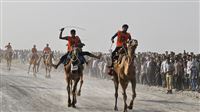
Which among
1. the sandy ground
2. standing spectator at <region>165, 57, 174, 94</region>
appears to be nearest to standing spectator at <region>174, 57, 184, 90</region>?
standing spectator at <region>165, 57, 174, 94</region>

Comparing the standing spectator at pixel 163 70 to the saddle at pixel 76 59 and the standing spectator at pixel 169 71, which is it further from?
the saddle at pixel 76 59

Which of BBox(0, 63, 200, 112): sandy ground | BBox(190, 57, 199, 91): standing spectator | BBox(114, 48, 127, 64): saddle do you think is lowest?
BBox(0, 63, 200, 112): sandy ground

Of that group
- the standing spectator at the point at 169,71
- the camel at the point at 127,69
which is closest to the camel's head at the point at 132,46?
the camel at the point at 127,69

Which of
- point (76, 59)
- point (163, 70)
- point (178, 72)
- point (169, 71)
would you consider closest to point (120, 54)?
point (76, 59)

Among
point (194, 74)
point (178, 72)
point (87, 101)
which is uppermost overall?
point (178, 72)

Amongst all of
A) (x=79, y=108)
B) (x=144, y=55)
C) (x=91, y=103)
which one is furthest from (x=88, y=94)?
(x=144, y=55)

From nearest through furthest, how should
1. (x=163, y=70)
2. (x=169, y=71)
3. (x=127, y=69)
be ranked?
(x=127, y=69), (x=169, y=71), (x=163, y=70)

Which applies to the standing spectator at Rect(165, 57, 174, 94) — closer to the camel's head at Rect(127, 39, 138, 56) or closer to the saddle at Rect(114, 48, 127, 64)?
the saddle at Rect(114, 48, 127, 64)

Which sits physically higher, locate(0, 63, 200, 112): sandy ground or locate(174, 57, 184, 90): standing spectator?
locate(174, 57, 184, 90): standing spectator

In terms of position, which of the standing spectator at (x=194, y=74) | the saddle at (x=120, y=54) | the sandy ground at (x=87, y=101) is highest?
the saddle at (x=120, y=54)

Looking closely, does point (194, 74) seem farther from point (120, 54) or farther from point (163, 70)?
point (120, 54)

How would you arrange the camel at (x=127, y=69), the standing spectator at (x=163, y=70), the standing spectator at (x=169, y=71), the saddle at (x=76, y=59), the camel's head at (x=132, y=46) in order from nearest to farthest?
the camel's head at (x=132, y=46) < the camel at (x=127, y=69) < the saddle at (x=76, y=59) < the standing spectator at (x=169, y=71) < the standing spectator at (x=163, y=70)

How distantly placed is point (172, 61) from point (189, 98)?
4111 mm

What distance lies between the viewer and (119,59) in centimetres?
1664
